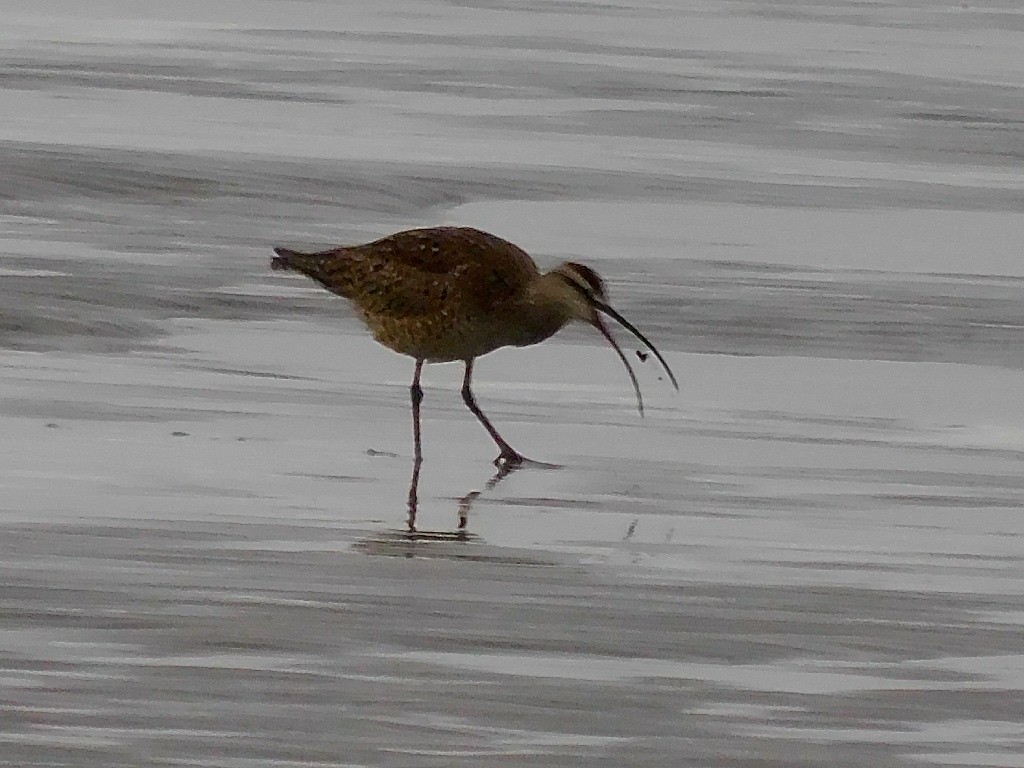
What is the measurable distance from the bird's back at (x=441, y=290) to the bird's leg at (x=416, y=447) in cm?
15

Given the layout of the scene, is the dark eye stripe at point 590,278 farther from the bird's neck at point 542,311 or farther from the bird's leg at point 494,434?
the bird's leg at point 494,434

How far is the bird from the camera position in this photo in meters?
10.1

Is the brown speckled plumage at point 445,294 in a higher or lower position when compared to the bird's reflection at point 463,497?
higher

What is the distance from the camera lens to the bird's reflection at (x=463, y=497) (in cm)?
825

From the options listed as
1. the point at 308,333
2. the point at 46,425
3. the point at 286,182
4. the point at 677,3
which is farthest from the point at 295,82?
the point at 46,425

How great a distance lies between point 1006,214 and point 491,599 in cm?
714

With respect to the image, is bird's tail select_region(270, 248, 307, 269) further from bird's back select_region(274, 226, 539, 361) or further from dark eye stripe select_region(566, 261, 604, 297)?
dark eye stripe select_region(566, 261, 604, 297)

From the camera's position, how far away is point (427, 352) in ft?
34.1

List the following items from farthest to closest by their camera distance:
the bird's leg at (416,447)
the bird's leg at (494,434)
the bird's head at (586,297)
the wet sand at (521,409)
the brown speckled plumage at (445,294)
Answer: the brown speckled plumage at (445,294) < the bird's head at (586,297) < the bird's leg at (494,434) < the bird's leg at (416,447) < the wet sand at (521,409)

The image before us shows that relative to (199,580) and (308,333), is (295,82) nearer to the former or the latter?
(308,333)

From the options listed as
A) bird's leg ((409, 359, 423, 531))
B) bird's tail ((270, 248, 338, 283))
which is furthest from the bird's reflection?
bird's tail ((270, 248, 338, 283))

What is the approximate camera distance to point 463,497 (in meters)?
8.79

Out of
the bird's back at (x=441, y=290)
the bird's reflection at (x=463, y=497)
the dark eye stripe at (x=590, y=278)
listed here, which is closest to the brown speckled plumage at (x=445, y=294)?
the bird's back at (x=441, y=290)

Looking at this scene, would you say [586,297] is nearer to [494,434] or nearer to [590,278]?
[590,278]
